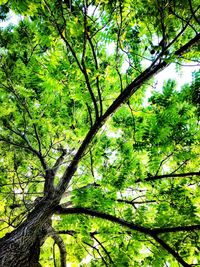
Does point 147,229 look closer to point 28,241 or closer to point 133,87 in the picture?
point 28,241

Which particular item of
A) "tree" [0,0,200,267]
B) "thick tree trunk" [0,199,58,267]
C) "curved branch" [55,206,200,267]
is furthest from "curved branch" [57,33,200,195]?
"thick tree trunk" [0,199,58,267]

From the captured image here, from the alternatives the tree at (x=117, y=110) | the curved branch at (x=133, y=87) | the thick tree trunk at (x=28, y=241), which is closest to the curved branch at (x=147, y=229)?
→ the tree at (x=117, y=110)

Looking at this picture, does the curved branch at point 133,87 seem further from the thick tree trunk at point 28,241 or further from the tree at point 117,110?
the thick tree trunk at point 28,241

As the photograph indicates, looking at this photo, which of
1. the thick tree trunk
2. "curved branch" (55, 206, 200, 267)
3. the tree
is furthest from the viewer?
the thick tree trunk

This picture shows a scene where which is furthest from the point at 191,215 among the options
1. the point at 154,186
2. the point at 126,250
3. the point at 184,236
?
the point at 126,250

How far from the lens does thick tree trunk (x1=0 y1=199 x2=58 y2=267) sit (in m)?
2.43

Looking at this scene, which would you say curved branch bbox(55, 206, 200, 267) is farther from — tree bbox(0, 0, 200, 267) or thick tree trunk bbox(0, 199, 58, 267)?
thick tree trunk bbox(0, 199, 58, 267)

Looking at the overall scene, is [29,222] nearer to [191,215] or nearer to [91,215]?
[91,215]

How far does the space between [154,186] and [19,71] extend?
2474mm

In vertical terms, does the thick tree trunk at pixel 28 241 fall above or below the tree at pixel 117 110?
A: below

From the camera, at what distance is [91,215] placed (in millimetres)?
2803

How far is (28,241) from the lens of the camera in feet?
8.80

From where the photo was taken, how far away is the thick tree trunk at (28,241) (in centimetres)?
243

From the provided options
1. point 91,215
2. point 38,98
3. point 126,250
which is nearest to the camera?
point 91,215
